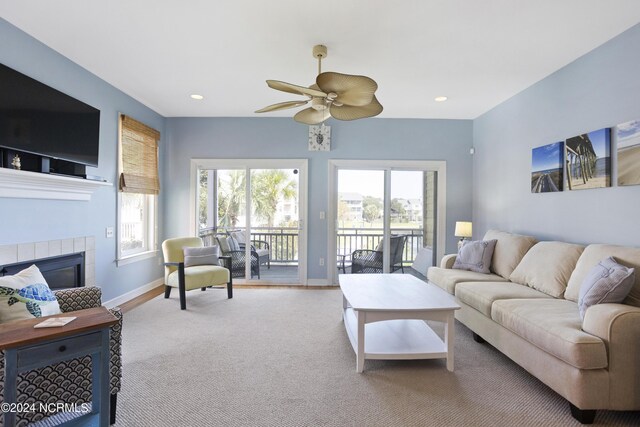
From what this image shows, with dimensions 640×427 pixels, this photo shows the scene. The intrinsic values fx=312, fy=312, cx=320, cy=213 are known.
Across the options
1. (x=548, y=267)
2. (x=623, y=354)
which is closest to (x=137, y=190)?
(x=548, y=267)

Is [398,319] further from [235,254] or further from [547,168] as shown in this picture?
[235,254]

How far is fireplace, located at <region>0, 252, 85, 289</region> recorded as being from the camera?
104 inches

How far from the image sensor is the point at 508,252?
132 inches

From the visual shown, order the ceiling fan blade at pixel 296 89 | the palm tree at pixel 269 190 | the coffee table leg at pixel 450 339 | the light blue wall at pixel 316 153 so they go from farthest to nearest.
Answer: the palm tree at pixel 269 190 < the light blue wall at pixel 316 153 < the coffee table leg at pixel 450 339 < the ceiling fan blade at pixel 296 89

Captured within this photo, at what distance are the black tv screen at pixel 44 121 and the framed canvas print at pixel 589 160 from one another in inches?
186

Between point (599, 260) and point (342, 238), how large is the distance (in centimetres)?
319

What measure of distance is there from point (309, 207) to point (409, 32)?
288 centimetres

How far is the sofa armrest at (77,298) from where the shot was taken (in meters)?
1.96

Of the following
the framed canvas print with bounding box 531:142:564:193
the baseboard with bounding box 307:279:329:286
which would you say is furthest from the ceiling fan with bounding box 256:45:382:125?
the baseboard with bounding box 307:279:329:286

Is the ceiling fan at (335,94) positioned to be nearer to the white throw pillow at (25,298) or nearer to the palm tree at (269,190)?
the white throw pillow at (25,298)

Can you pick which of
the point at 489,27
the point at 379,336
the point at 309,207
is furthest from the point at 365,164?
the point at 379,336

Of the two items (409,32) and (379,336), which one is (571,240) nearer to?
(379,336)

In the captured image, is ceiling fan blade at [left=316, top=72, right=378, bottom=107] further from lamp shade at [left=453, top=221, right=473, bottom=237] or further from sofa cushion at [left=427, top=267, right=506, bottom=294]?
lamp shade at [left=453, top=221, right=473, bottom=237]

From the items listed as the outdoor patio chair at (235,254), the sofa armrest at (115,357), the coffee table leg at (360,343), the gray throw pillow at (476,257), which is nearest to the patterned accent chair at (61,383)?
the sofa armrest at (115,357)
